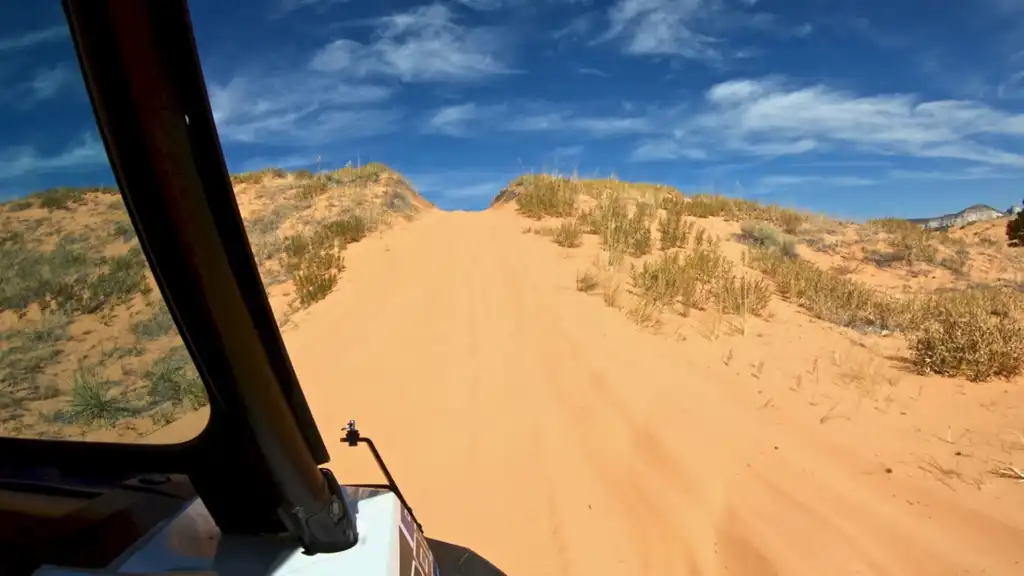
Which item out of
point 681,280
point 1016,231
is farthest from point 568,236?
point 1016,231

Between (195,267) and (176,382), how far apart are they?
36 centimetres

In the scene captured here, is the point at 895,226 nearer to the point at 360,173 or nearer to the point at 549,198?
the point at 549,198

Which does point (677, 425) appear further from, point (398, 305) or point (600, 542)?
point (398, 305)

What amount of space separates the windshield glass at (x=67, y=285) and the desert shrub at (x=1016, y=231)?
17.6m

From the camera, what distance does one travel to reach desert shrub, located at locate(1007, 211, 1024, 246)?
14.6m

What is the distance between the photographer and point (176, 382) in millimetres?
1291

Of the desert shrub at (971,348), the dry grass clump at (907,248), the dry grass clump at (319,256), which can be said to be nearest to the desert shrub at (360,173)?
the dry grass clump at (319,256)

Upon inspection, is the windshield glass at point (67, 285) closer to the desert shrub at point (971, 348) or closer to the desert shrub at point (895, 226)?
the desert shrub at point (971, 348)

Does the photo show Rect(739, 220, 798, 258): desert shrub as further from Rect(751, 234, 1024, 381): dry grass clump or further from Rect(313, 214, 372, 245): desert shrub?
Rect(313, 214, 372, 245): desert shrub

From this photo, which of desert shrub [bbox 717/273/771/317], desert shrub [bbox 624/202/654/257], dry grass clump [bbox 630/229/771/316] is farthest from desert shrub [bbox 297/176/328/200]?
desert shrub [bbox 717/273/771/317]

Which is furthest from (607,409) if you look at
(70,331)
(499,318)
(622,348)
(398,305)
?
(70,331)

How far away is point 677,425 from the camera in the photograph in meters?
4.72

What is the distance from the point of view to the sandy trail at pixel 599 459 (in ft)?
11.3

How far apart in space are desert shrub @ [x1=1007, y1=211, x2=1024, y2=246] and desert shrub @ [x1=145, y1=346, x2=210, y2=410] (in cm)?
Answer: 1754
